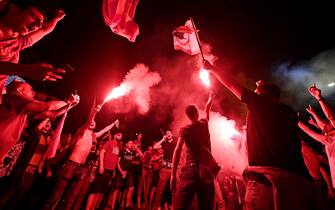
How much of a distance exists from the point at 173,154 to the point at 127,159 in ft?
19.7

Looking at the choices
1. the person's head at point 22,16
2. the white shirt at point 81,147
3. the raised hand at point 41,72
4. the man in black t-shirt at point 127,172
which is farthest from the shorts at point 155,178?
the raised hand at point 41,72

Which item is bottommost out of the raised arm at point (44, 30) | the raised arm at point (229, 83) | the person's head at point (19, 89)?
the raised arm at point (229, 83)

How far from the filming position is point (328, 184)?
6340 mm

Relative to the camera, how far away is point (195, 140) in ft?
13.6

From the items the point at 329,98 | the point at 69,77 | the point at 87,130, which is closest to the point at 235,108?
the point at 329,98

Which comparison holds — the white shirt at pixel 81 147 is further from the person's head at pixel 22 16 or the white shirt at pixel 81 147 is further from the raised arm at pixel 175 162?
the person's head at pixel 22 16

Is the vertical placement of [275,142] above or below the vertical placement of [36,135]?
below

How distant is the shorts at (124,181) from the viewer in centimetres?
850

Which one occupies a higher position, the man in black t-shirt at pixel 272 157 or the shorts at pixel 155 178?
the shorts at pixel 155 178

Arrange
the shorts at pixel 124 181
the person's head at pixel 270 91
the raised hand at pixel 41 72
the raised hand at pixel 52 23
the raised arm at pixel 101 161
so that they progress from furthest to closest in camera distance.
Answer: the shorts at pixel 124 181 → the raised arm at pixel 101 161 → the raised hand at pixel 52 23 → the person's head at pixel 270 91 → the raised hand at pixel 41 72

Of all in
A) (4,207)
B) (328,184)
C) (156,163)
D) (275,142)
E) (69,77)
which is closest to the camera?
(275,142)

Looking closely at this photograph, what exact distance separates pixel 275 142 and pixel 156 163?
841 cm

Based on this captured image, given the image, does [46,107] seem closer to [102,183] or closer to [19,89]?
[19,89]

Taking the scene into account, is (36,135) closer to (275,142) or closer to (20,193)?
(20,193)
